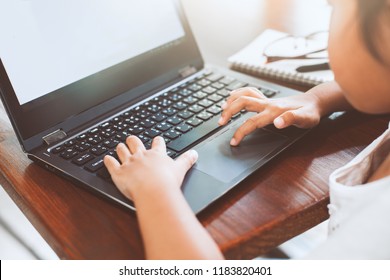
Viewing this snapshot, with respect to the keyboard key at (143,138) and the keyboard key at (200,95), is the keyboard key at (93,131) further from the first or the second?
the keyboard key at (200,95)

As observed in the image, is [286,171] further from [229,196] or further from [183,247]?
[183,247]

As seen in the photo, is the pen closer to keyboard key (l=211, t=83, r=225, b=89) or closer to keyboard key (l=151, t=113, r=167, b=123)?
keyboard key (l=211, t=83, r=225, b=89)

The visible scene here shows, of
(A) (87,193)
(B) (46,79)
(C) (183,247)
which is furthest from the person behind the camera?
(B) (46,79)

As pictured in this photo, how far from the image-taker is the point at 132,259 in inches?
19.2

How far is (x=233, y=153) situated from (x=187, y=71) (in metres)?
0.30

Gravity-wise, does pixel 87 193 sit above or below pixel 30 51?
below

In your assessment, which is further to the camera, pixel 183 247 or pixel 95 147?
pixel 95 147

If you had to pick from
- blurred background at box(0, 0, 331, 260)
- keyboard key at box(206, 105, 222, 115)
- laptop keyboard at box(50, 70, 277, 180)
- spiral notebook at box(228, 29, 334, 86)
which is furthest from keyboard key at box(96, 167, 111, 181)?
blurred background at box(0, 0, 331, 260)

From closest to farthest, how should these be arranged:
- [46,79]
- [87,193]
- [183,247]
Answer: [183,247]
[87,193]
[46,79]

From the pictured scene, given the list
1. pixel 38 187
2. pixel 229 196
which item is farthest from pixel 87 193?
pixel 229 196

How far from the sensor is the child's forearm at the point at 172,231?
473mm

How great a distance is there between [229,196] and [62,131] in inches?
11.7

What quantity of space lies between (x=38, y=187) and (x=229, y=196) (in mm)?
262

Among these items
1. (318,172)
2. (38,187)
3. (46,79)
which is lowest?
(318,172)
